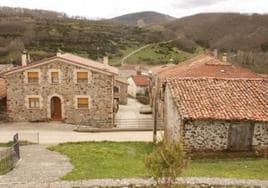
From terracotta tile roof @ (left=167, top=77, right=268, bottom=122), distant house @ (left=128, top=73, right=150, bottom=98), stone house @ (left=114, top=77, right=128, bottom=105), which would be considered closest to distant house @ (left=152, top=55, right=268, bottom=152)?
terracotta tile roof @ (left=167, top=77, right=268, bottom=122)

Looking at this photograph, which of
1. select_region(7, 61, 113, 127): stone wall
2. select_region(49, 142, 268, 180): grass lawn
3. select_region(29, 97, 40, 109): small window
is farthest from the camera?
select_region(29, 97, 40, 109): small window

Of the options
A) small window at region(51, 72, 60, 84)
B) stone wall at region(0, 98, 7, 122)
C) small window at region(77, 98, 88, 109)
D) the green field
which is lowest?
stone wall at region(0, 98, 7, 122)

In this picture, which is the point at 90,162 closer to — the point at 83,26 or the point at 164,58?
the point at 164,58

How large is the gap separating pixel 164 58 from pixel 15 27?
117 ft

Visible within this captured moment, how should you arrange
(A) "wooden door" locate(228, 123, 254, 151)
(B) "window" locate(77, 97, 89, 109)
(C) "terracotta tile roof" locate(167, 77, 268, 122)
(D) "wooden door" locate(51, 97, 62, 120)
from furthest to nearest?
1. (D) "wooden door" locate(51, 97, 62, 120)
2. (B) "window" locate(77, 97, 89, 109)
3. (A) "wooden door" locate(228, 123, 254, 151)
4. (C) "terracotta tile roof" locate(167, 77, 268, 122)

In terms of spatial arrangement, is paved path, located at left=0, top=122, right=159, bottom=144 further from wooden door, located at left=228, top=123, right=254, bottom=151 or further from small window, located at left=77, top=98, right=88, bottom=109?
wooden door, located at left=228, top=123, right=254, bottom=151

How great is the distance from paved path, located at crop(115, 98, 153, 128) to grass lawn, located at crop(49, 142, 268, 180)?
9.65 m

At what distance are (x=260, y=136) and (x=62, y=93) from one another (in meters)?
17.9

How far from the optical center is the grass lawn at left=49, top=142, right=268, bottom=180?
664 inches

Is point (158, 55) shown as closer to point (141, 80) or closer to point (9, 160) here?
point (141, 80)

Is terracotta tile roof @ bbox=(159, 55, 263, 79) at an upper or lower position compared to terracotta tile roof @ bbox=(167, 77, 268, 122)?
upper

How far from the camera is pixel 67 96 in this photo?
3381 centimetres

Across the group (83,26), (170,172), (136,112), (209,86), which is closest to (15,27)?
(83,26)

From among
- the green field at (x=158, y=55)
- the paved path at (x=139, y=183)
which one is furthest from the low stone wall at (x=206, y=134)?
the green field at (x=158, y=55)
